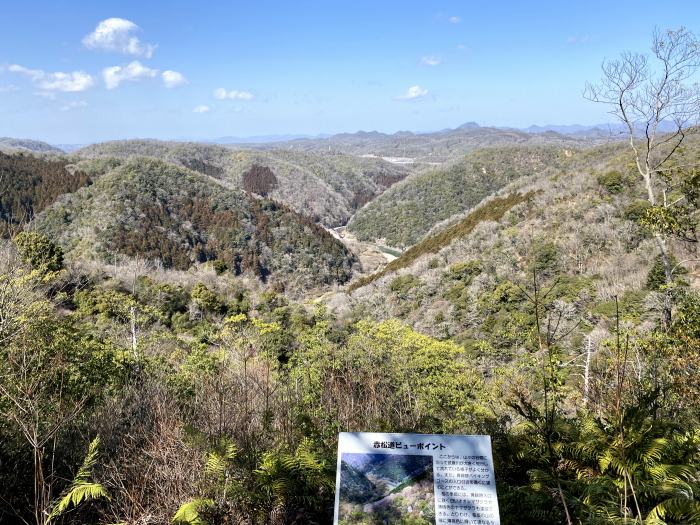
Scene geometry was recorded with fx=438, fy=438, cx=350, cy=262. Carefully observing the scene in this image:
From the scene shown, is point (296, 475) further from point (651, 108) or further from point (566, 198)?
point (566, 198)

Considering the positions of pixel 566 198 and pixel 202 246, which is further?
pixel 202 246

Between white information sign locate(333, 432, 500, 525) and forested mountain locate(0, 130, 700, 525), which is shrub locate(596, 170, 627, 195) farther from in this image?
white information sign locate(333, 432, 500, 525)

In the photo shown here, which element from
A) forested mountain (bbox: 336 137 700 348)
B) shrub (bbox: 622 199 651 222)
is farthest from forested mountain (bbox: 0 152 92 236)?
shrub (bbox: 622 199 651 222)

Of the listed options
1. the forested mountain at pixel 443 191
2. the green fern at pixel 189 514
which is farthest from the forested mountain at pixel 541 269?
the forested mountain at pixel 443 191

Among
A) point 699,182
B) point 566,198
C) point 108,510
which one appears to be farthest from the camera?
point 566,198

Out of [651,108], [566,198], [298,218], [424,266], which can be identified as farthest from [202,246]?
[651,108]

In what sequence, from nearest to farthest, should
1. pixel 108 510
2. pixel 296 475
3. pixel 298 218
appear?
pixel 296 475
pixel 108 510
pixel 298 218

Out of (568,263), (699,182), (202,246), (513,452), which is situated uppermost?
(699,182)

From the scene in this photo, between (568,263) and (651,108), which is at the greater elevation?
(651,108)

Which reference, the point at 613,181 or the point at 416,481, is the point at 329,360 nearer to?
the point at 416,481
